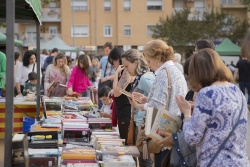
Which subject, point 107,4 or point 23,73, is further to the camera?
point 107,4

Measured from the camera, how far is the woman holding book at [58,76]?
1108 cm

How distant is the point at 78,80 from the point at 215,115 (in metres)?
8.03

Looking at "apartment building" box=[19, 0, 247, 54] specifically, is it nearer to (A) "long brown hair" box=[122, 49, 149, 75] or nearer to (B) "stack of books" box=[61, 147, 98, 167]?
(A) "long brown hair" box=[122, 49, 149, 75]

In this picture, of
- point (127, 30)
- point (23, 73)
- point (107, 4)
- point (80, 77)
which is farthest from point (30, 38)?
point (80, 77)

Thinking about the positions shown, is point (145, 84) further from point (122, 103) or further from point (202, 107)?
point (202, 107)

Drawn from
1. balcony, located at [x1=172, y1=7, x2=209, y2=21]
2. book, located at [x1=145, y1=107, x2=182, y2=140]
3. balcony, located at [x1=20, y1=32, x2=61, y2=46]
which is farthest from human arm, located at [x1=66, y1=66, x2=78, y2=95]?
balcony, located at [x1=20, y1=32, x2=61, y2=46]

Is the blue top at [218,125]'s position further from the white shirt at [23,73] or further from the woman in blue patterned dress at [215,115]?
the white shirt at [23,73]

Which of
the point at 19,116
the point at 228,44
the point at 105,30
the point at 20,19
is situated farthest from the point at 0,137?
the point at 105,30

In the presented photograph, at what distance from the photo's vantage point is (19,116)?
364 inches

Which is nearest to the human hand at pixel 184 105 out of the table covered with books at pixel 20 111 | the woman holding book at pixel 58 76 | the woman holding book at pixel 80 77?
the table covered with books at pixel 20 111

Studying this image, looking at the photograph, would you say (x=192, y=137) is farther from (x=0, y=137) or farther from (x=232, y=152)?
(x=0, y=137)

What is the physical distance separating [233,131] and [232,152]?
15cm

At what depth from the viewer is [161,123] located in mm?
4355

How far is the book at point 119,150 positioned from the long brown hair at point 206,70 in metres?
1.34
